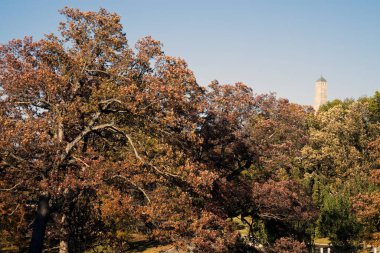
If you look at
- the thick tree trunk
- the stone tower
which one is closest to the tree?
the thick tree trunk

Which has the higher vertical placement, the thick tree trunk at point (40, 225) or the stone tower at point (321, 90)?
the stone tower at point (321, 90)

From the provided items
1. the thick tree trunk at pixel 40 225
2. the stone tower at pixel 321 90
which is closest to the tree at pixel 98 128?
the thick tree trunk at pixel 40 225

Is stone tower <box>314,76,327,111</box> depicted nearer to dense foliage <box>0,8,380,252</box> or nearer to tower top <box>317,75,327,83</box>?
tower top <box>317,75,327,83</box>

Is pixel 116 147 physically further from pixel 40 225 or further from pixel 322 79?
pixel 322 79

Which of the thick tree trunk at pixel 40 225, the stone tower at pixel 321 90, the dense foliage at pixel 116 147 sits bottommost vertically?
the thick tree trunk at pixel 40 225

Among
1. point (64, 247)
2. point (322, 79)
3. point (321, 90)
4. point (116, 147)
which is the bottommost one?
point (64, 247)

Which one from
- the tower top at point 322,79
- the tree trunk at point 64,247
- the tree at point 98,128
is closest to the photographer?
the tree at point 98,128

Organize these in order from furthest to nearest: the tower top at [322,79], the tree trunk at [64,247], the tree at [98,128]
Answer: the tower top at [322,79], the tree trunk at [64,247], the tree at [98,128]

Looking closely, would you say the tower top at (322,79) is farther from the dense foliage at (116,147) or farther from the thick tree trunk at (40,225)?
the thick tree trunk at (40,225)

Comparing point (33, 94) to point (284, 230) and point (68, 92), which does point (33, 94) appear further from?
point (284, 230)

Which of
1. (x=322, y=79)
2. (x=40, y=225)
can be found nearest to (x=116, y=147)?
(x=40, y=225)

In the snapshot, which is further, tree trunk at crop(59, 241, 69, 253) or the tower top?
the tower top

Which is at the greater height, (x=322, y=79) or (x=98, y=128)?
(x=322, y=79)

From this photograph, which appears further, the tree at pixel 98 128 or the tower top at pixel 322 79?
the tower top at pixel 322 79
